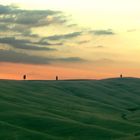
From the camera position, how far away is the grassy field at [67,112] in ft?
264

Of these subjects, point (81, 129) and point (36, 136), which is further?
point (81, 129)

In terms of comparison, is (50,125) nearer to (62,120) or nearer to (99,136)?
(62,120)

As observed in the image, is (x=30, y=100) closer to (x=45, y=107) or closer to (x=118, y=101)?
(x=45, y=107)

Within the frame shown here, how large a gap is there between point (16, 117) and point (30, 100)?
28220mm

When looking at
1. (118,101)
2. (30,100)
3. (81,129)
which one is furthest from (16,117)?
(118,101)

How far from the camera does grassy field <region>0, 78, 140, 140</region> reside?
8044 centimetres

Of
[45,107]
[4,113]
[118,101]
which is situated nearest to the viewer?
[4,113]

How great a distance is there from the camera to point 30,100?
12025cm

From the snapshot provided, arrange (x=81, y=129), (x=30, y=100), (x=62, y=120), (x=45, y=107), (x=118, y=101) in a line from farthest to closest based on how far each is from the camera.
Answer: (x=118, y=101) → (x=30, y=100) → (x=45, y=107) → (x=62, y=120) → (x=81, y=129)

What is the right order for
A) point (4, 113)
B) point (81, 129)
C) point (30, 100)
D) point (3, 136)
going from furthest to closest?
1. point (30, 100)
2. point (4, 113)
3. point (81, 129)
4. point (3, 136)

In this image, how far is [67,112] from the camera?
105625 mm

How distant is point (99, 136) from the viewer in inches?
3140

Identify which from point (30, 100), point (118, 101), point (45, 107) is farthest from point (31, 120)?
point (118, 101)

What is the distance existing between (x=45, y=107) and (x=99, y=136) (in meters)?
32.8
